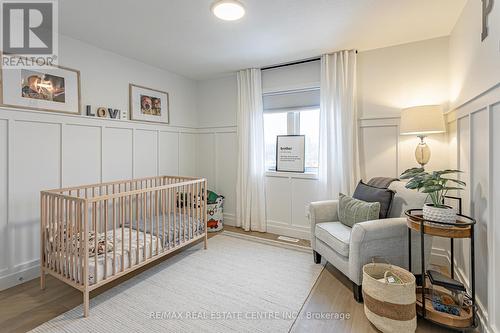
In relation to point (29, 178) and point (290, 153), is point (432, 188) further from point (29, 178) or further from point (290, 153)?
point (29, 178)

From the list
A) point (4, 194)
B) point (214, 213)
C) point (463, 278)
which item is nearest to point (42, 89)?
point (4, 194)

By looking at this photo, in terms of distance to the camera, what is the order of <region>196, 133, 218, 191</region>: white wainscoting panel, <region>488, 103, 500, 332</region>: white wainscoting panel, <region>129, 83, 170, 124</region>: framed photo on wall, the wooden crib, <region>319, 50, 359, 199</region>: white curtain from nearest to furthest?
<region>488, 103, 500, 332</region>: white wainscoting panel < the wooden crib < <region>319, 50, 359, 199</region>: white curtain < <region>129, 83, 170, 124</region>: framed photo on wall < <region>196, 133, 218, 191</region>: white wainscoting panel

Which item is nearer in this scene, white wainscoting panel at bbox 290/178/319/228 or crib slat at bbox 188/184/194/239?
crib slat at bbox 188/184/194/239

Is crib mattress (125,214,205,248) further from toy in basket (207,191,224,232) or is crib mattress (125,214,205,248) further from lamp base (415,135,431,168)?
lamp base (415,135,431,168)

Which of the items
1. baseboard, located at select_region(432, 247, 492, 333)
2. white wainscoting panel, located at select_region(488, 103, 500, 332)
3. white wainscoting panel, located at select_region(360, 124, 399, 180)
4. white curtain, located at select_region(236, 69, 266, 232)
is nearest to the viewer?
white wainscoting panel, located at select_region(488, 103, 500, 332)

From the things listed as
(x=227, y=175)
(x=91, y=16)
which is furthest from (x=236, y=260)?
(x=91, y=16)

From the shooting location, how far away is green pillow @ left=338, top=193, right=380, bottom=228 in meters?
2.21

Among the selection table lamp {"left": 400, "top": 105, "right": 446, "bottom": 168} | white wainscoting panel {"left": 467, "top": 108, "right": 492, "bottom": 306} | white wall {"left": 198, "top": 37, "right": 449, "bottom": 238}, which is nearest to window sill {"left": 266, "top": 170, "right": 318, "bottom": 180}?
white wall {"left": 198, "top": 37, "right": 449, "bottom": 238}

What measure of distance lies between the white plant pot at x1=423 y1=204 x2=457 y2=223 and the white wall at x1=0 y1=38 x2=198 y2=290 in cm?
326

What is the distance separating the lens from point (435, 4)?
207 centimetres

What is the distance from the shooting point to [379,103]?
2.99 m

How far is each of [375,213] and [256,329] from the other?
1370 millimetres

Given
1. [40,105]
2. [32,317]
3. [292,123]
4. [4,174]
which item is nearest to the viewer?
[32,317]

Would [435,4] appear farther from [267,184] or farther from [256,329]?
[256,329]
